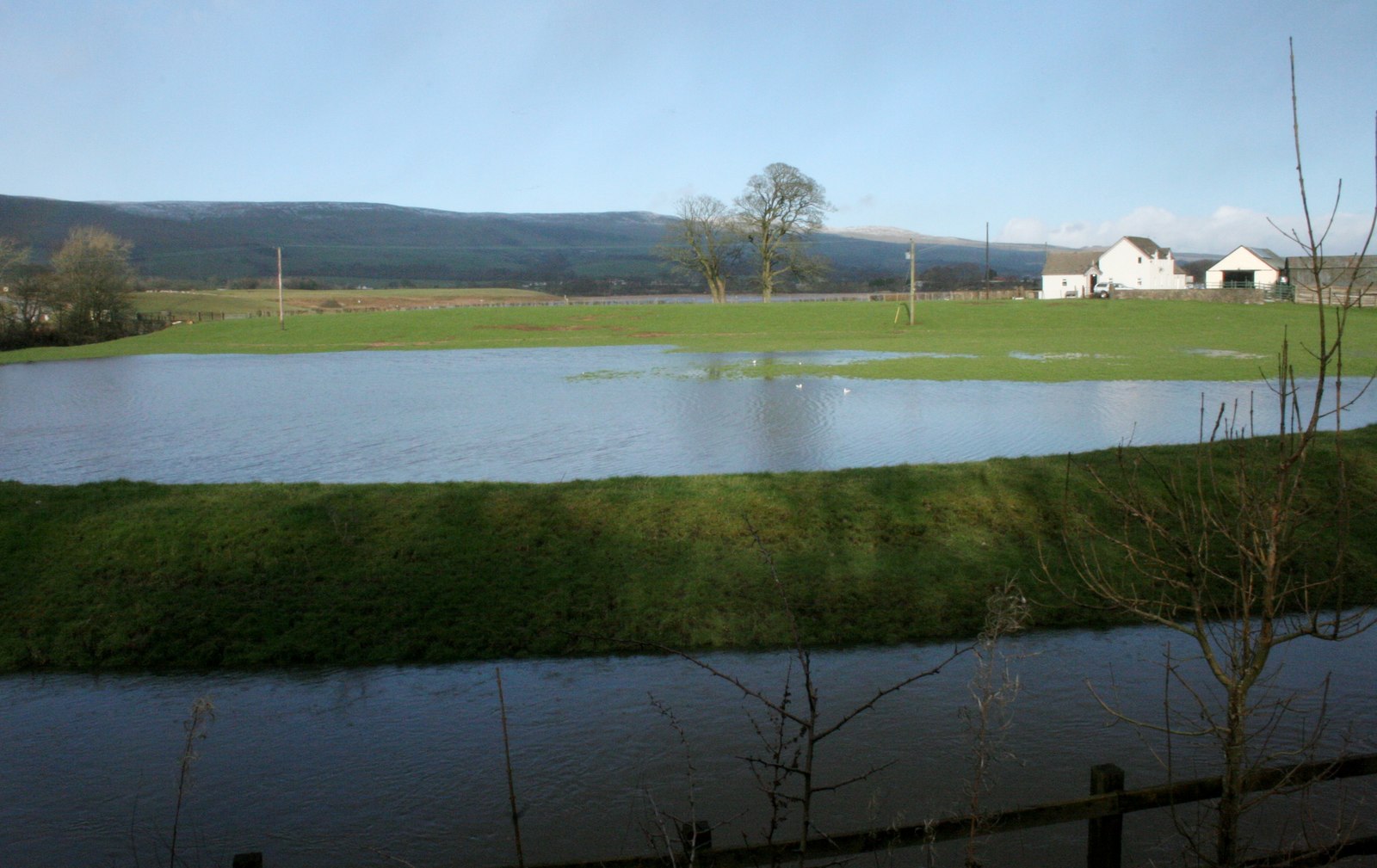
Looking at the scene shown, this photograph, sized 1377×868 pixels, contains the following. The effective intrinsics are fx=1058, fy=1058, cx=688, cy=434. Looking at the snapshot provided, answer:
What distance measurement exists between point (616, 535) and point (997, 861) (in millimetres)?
5745

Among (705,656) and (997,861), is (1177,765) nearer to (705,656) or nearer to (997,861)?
(997,861)

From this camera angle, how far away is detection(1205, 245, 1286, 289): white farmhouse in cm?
9075

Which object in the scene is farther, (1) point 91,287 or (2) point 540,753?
(1) point 91,287

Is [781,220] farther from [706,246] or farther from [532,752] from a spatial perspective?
[532,752]

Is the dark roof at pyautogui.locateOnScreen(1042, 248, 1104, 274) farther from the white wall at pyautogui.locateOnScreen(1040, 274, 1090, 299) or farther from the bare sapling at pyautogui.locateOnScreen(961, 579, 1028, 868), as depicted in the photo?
the bare sapling at pyautogui.locateOnScreen(961, 579, 1028, 868)

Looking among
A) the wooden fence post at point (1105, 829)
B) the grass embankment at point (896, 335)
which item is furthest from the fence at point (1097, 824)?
the grass embankment at point (896, 335)

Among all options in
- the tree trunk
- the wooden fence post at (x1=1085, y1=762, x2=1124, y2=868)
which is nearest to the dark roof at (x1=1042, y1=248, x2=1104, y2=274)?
the wooden fence post at (x1=1085, y1=762, x2=1124, y2=868)

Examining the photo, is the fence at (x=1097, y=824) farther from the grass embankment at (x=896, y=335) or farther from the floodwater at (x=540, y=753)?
the grass embankment at (x=896, y=335)

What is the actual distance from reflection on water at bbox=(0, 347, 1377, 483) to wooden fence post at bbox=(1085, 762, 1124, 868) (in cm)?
659

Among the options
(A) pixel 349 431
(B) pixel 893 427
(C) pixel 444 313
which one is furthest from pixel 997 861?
(C) pixel 444 313

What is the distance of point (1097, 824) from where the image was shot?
Answer: 4066 millimetres

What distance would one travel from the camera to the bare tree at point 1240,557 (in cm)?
359

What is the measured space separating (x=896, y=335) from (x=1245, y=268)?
55342 millimetres

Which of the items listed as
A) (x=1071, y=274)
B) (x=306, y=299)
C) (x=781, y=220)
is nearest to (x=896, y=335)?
(x=781, y=220)
